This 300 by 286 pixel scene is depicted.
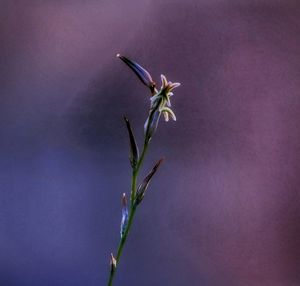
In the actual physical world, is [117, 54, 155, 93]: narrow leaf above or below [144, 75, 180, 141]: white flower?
above

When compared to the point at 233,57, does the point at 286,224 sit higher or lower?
lower

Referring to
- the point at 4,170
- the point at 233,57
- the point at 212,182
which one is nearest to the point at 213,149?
the point at 212,182

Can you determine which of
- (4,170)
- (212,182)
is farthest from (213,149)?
(4,170)

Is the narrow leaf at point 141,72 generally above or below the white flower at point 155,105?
above

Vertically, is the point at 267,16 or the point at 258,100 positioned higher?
the point at 267,16

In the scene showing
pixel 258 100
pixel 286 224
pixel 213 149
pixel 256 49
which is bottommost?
pixel 286 224

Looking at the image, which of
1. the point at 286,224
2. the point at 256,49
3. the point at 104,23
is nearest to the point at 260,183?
the point at 286,224

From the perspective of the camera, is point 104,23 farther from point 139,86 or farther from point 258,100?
point 258,100

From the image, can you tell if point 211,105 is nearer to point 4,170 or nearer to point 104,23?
point 104,23

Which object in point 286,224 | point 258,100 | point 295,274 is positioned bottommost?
point 295,274
